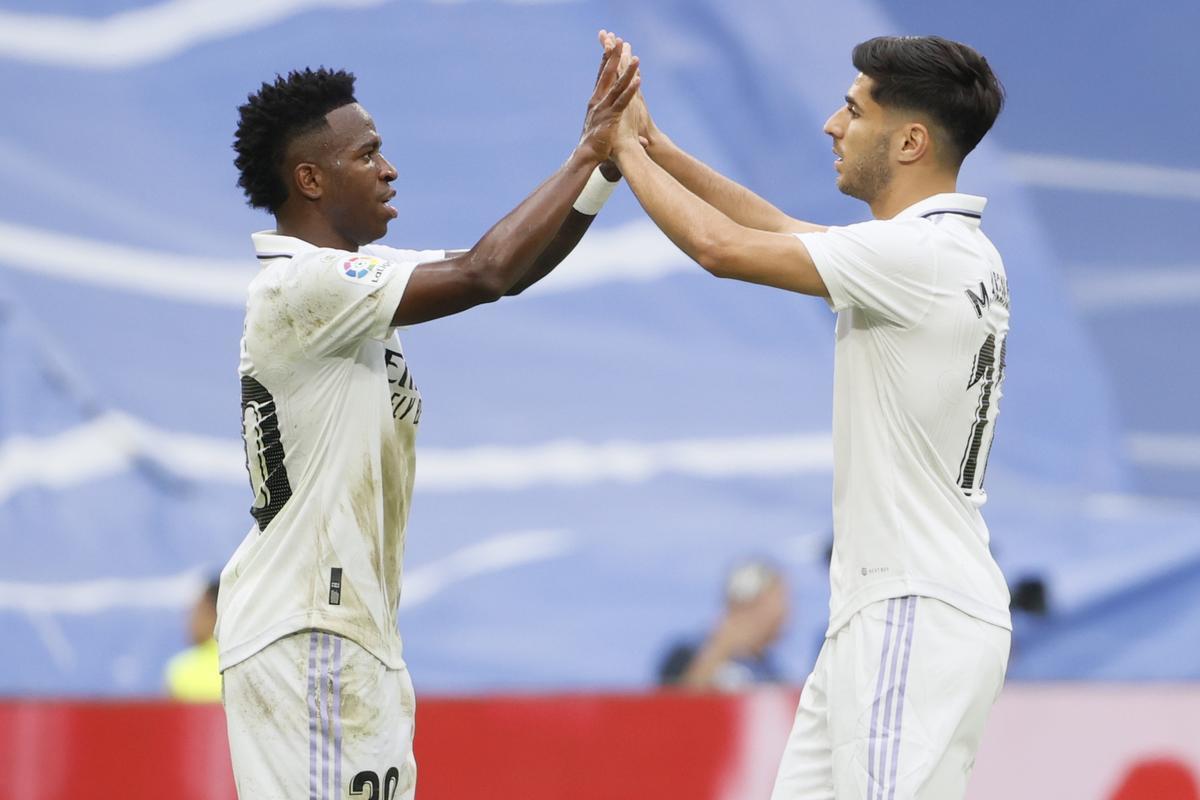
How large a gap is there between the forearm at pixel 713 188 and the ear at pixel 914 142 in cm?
60

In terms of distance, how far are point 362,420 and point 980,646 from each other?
4.61 feet

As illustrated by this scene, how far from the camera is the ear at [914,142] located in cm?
366

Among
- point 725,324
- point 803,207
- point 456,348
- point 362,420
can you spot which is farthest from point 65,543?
point 362,420

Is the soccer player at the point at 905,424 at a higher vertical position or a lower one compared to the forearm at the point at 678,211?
lower

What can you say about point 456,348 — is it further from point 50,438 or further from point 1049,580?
point 1049,580

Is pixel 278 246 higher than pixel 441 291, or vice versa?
pixel 278 246

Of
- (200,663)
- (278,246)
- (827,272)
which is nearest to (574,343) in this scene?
(200,663)

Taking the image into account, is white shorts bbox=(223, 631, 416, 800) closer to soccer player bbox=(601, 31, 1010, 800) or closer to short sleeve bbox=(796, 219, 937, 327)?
soccer player bbox=(601, 31, 1010, 800)

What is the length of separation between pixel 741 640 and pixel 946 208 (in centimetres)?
481

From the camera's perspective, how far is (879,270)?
3490 mm

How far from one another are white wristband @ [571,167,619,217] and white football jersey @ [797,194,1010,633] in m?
0.80

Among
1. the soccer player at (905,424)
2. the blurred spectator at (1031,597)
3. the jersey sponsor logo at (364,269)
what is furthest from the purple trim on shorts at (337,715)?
the blurred spectator at (1031,597)

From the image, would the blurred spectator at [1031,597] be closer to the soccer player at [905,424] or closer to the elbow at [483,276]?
the soccer player at [905,424]

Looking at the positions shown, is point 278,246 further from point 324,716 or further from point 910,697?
point 910,697
